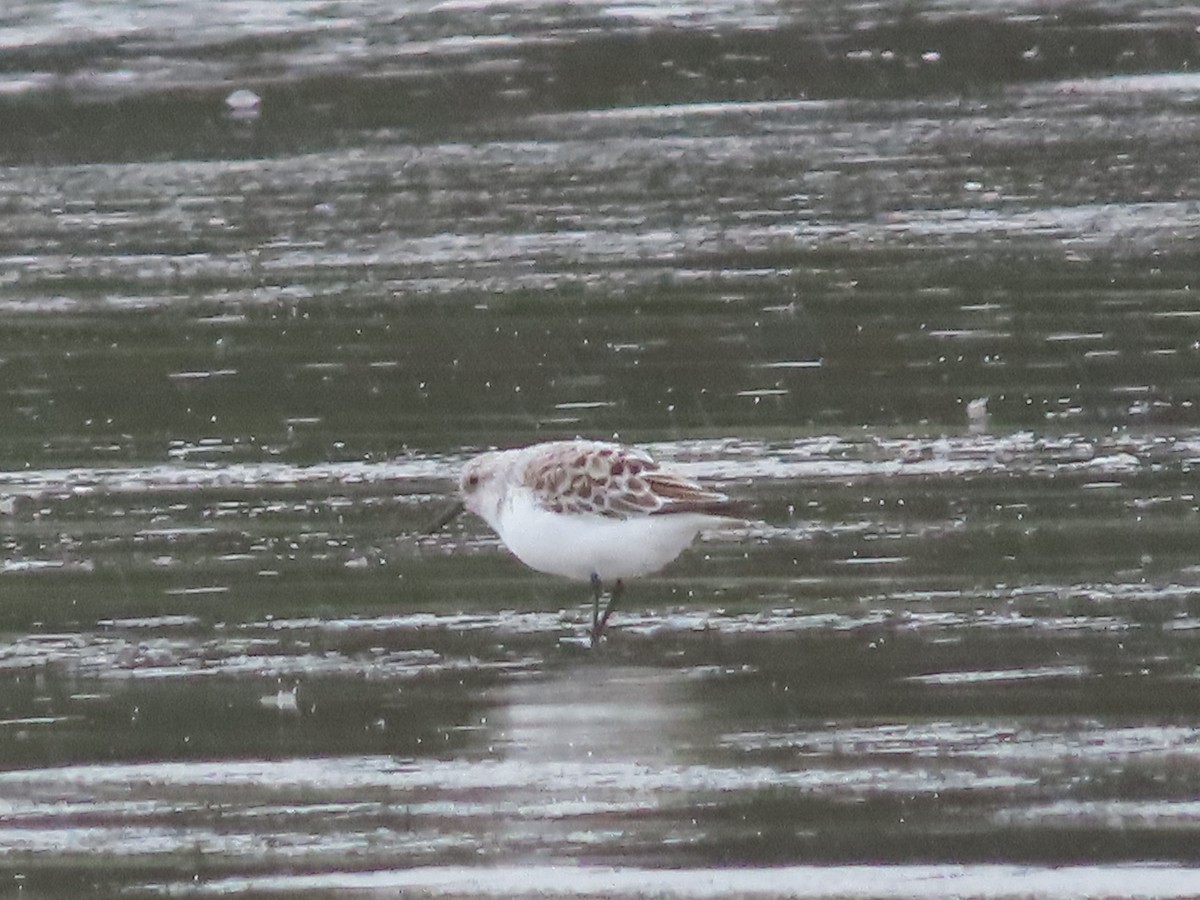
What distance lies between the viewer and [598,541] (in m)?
8.89

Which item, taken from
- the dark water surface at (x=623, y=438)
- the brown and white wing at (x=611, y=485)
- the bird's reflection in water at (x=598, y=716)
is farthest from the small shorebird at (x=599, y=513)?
the bird's reflection in water at (x=598, y=716)

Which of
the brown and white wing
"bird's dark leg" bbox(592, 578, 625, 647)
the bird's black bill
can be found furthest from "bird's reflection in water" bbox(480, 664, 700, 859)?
the bird's black bill

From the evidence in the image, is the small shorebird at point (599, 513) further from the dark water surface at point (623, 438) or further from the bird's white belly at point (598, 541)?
the dark water surface at point (623, 438)

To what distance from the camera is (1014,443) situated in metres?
10.7

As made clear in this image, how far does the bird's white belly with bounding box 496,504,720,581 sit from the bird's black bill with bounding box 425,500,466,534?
721 millimetres

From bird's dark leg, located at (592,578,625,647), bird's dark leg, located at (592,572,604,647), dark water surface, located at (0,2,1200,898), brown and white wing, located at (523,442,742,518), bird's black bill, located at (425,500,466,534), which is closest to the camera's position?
dark water surface, located at (0,2,1200,898)

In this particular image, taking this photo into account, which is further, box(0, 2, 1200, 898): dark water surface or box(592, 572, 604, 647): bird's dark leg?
box(592, 572, 604, 647): bird's dark leg

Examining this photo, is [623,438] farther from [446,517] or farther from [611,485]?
[611,485]

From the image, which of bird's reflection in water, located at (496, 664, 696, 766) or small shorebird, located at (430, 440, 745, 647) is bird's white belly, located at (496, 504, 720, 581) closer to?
small shorebird, located at (430, 440, 745, 647)

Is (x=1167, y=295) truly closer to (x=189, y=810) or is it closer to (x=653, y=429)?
(x=653, y=429)

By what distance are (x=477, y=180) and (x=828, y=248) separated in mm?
2894

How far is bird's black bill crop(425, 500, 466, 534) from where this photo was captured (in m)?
9.91

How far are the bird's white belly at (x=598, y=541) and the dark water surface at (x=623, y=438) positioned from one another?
0.20 meters

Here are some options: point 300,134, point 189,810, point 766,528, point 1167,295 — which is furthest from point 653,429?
point 300,134
